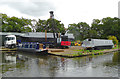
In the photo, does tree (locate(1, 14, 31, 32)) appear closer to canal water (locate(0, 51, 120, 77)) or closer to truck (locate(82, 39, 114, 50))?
truck (locate(82, 39, 114, 50))

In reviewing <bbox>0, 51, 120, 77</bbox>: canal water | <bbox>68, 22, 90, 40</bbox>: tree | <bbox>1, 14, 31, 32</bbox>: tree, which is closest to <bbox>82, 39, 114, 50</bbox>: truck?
<bbox>0, 51, 120, 77</bbox>: canal water

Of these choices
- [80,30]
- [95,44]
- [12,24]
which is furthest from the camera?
[80,30]

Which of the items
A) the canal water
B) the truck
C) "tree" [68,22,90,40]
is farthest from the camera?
"tree" [68,22,90,40]

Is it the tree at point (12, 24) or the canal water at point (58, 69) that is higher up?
the tree at point (12, 24)

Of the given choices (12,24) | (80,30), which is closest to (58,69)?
(12,24)

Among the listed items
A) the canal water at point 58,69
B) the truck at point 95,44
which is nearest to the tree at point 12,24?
the truck at point 95,44

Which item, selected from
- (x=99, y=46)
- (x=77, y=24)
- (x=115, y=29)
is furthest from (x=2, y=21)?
(x=115, y=29)

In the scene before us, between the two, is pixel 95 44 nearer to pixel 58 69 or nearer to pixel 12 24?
pixel 58 69

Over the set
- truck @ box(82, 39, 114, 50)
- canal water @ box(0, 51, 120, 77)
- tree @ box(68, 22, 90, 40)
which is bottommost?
canal water @ box(0, 51, 120, 77)

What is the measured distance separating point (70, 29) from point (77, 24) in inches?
218

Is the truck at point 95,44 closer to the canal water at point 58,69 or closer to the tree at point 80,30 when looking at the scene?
the canal water at point 58,69

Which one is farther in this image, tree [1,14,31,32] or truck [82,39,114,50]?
tree [1,14,31,32]

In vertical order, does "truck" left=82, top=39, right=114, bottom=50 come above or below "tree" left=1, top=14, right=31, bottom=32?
below

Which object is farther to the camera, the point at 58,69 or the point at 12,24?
the point at 12,24
